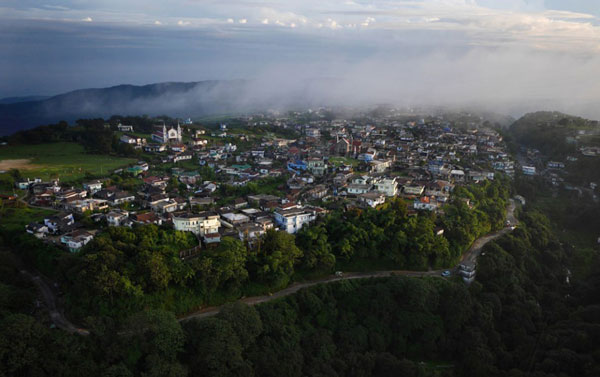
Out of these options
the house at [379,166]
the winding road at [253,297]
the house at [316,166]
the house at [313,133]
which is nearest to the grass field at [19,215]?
the winding road at [253,297]

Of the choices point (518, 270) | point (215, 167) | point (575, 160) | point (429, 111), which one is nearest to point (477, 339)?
point (518, 270)

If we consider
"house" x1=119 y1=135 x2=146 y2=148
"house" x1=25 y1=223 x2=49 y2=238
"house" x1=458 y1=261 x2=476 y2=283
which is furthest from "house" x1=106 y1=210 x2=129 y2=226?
"house" x1=119 y1=135 x2=146 y2=148

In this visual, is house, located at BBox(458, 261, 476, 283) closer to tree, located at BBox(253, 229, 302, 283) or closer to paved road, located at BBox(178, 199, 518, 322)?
paved road, located at BBox(178, 199, 518, 322)

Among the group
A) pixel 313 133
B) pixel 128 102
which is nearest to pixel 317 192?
pixel 313 133

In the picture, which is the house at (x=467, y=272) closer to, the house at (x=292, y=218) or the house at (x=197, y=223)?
the house at (x=292, y=218)

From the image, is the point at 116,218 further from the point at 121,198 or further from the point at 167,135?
the point at 167,135

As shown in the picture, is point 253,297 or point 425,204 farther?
point 425,204
